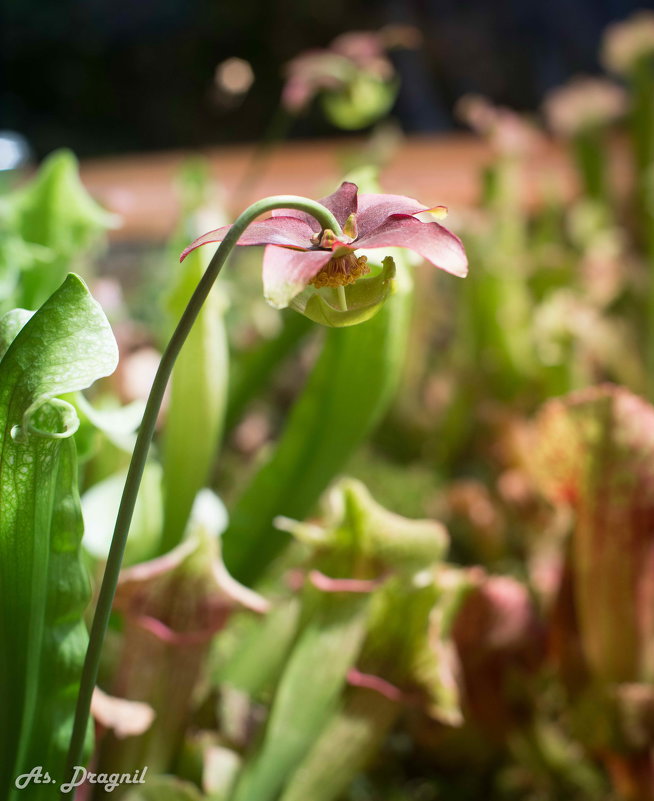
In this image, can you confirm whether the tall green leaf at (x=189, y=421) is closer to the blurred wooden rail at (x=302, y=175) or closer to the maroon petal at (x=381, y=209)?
the maroon petal at (x=381, y=209)

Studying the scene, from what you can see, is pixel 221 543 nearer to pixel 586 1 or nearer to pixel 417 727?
pixel 417 727

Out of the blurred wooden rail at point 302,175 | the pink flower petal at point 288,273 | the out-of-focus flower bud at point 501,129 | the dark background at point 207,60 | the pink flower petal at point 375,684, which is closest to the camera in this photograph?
the pink flower petal at point 288,273

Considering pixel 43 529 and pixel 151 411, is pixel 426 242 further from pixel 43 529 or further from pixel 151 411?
pixel 43 529

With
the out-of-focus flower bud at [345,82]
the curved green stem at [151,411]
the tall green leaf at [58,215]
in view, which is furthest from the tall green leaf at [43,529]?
the out-of-focus flower bud at [345,82]

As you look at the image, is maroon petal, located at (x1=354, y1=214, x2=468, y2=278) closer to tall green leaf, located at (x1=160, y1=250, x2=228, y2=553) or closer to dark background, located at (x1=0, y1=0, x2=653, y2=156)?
tall green leaf, located at (x1=160, y1=250, x2=228, y2=553)

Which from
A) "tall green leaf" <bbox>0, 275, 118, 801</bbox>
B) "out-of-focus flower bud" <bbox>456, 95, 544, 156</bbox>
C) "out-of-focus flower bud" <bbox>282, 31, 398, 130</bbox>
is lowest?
"tall green leaf" <bbox>0, 275, 118, 801</bbox>

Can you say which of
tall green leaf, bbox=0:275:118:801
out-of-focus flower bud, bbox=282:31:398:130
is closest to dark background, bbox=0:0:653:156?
out-of-focus flower bud, bbox=282:31:398:130
